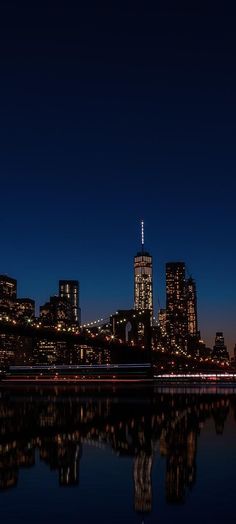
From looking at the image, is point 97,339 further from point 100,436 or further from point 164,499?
point 164,499

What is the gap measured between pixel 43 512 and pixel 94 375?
110 meters

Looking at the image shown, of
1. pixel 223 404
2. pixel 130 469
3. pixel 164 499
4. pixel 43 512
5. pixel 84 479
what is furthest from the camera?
pixel 223 404

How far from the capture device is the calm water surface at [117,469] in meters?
14.8

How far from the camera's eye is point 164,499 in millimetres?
15828

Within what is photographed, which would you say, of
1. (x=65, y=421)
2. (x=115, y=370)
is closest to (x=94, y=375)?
(x=115, y=370)

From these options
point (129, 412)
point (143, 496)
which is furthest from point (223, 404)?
point (143, 496)

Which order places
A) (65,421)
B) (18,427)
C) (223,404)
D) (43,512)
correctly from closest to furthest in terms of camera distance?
(43,512) < (18,427) < (65,421) < (223,404)

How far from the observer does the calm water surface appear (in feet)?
48.4

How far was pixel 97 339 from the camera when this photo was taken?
106m

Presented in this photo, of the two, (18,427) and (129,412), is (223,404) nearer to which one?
(129,412)

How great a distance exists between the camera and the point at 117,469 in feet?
66.3

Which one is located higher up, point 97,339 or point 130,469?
point 97,339

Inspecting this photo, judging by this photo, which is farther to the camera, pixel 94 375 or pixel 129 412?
pixel 94 375

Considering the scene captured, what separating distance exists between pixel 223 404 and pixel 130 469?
2820cm
